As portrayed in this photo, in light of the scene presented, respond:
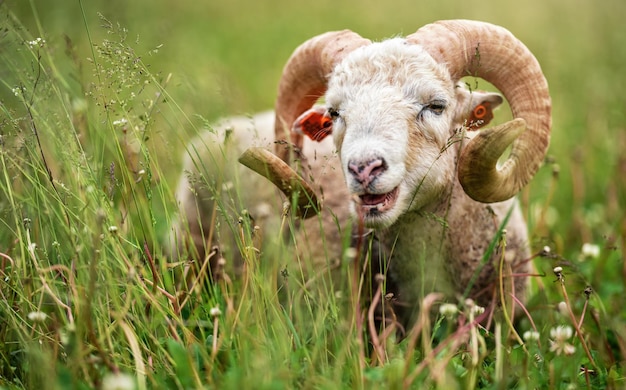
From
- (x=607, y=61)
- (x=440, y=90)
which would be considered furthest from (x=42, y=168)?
(x=607, y=61)

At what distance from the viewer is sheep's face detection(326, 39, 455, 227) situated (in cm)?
353

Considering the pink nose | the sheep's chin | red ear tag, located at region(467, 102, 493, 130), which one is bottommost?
the sheep's chin

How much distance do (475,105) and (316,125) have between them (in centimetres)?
97

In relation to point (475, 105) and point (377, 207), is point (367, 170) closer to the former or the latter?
point (377, 207)

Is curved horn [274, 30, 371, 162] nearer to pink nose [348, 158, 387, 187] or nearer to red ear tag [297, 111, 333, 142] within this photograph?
red ear tag [297, 111, 333, 142]

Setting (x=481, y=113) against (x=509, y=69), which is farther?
(x=481, y=113)

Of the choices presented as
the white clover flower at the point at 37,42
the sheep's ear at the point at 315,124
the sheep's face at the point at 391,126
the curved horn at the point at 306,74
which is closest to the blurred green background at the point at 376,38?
the white clover flower at the point at 37,42

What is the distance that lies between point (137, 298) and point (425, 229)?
67.7 inches

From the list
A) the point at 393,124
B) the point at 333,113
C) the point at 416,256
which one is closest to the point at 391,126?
the point at 393,124

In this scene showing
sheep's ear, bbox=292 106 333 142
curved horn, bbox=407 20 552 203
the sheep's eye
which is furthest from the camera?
sheep's ear, bbox=292 106 333 142

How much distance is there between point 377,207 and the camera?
3.62 m

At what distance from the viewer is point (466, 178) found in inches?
145

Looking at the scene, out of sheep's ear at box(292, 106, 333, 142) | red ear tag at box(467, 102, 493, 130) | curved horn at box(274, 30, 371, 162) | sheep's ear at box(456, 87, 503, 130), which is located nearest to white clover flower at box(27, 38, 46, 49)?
curved horn at box(274, 30, 371, 162)

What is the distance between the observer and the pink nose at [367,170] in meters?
3.46
